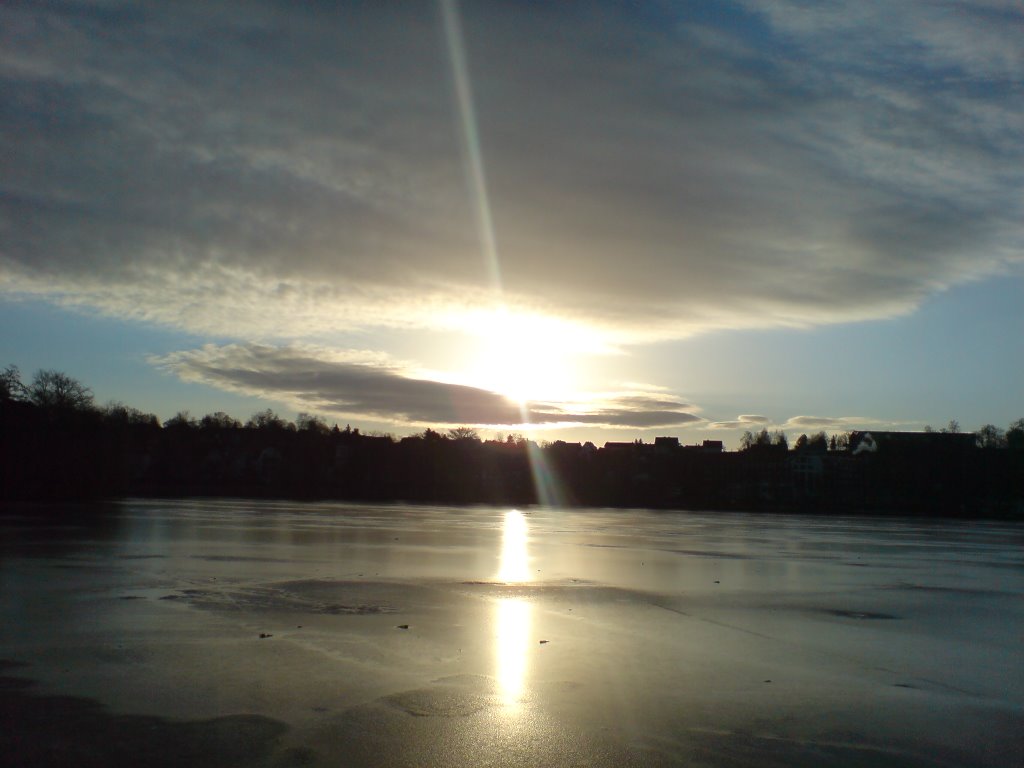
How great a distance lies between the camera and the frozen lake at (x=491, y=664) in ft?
23.1

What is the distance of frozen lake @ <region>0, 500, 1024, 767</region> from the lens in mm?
7047

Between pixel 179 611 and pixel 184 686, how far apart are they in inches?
179

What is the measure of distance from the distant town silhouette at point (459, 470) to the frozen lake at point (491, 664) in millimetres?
50350

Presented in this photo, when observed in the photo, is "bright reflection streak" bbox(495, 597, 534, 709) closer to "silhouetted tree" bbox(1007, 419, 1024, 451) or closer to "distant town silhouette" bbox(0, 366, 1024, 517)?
"distant town silhouette" bbox(0, 366, 1024, 517)

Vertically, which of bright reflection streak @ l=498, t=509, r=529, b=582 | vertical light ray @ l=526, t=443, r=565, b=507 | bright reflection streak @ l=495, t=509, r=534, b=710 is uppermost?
vertical light ray @ l=526, t=443, r=565, b=507

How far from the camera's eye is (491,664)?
9.98m

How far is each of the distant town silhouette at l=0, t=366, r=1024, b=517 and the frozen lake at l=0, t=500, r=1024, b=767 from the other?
165 ft

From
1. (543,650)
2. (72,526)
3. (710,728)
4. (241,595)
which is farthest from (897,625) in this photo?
(72,526)

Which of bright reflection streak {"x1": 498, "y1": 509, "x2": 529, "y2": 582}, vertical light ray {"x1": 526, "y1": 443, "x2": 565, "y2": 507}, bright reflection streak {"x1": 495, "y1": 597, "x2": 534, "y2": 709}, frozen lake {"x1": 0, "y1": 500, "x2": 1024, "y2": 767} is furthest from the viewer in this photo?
vertical light ray {"x1": 526, "y1": 443, "x2": 565, "y2": 507}

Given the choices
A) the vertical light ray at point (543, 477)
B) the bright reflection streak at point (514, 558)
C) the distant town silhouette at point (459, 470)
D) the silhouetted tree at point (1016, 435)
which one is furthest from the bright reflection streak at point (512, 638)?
the silhouetted tree at point (1016, 435)

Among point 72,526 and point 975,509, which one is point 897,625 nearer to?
point 72,526

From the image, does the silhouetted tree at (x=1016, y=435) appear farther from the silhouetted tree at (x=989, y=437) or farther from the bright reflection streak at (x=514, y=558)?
the bright reflection streak at (x=514, y=558)

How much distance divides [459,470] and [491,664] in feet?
352

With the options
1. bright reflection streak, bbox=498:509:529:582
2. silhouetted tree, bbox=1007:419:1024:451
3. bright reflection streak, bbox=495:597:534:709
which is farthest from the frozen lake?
silhouetted tree, bbox=1007:419:1024:451
